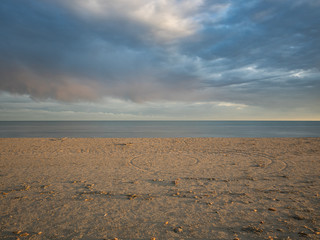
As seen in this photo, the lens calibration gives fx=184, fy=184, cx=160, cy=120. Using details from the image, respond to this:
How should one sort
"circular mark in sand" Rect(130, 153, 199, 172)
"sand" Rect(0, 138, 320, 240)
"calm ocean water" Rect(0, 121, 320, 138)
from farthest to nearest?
"calm ocean water" Rect(0, 121, 320, 138), "circular mark in sand" Rect(130, 153, 199, 172), "sand" Rect(0, 138, 320, 240)

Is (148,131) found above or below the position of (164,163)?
below

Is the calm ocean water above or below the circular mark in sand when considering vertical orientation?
below

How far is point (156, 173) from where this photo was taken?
8711 mm

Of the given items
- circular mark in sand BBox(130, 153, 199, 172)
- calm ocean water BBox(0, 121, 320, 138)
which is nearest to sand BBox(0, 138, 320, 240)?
circular mark in sand BBox(130, 153, 199, 172)

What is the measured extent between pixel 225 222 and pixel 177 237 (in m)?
1.32

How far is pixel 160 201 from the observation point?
5605 mm

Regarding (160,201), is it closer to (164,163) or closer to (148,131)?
(164,163)

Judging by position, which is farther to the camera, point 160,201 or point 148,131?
point 148,131

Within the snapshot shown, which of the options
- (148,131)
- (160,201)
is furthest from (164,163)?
(148,131)

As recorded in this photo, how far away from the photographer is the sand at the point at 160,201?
405 cm

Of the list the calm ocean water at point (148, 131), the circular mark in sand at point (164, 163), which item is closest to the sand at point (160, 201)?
the circular mark in sand at point (164, 163)

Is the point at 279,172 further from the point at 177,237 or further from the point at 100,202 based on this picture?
the point at 100,202

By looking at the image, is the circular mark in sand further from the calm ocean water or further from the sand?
the calm ocean water

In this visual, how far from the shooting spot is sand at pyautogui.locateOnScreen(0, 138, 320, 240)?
4.05 metres
